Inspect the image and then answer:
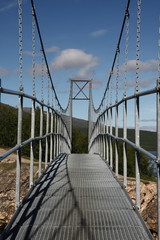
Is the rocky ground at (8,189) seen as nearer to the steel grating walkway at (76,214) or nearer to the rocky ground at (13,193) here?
the rocky ground at (13,193)

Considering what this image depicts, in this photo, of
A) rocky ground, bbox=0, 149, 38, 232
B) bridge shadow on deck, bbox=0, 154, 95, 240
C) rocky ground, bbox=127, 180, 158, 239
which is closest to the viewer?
bridge shadow on deck, bbox=0, 154, 95, 240

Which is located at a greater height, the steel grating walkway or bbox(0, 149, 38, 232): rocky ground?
the steel grating walkway

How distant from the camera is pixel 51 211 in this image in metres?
3.17

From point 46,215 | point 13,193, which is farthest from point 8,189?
point 46,215

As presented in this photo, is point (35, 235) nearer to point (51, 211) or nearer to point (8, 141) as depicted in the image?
point (51, 211)

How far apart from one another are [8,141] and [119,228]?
38.1 metres

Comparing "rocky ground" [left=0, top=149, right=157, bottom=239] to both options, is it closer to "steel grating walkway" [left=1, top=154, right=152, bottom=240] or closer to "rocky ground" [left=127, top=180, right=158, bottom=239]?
"rocky ground" [left=127, top=180, right=158, bottom=239]

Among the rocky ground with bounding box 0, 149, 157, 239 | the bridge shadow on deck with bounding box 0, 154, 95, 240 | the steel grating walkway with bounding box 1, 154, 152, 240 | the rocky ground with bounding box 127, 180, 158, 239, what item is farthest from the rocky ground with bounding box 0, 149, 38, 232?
the bridge shadow on deck with bounding box 0, 154, 95, 240

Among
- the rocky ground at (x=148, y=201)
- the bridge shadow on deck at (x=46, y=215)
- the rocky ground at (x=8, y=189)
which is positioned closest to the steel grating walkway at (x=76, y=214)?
the bridge shadow on deck at (x=46, y=215)

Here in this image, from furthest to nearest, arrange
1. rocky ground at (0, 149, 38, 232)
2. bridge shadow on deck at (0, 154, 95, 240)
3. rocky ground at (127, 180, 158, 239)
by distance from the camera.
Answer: rocky ground at (127, 180, 158, 239) → rocky ground at (0, 149, 38, 232) → bridge shadow on deck at (0, 154, 95, 240)

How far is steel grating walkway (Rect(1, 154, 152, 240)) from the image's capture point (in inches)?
103

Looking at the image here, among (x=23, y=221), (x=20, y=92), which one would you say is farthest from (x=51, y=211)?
(x=20, y=92)

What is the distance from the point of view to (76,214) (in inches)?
122

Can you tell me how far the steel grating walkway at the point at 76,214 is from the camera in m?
2.60
